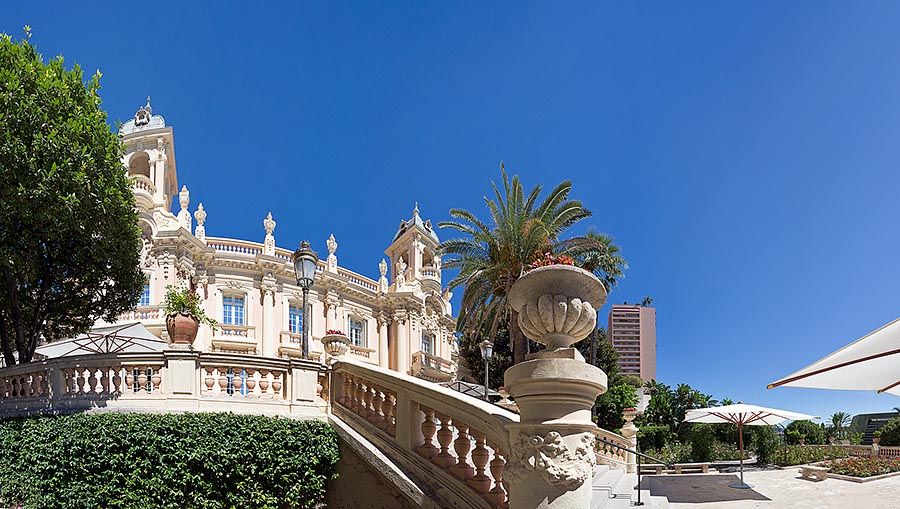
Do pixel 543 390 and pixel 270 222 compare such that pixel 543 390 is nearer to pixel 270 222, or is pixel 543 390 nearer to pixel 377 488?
pixel 377 488

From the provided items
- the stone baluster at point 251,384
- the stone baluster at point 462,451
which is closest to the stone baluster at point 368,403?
the stone baluster at point 251,384

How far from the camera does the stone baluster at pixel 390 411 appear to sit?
741cm

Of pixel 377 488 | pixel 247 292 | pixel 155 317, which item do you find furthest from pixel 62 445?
pixel 247 292

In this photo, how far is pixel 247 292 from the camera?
29047 millimetres

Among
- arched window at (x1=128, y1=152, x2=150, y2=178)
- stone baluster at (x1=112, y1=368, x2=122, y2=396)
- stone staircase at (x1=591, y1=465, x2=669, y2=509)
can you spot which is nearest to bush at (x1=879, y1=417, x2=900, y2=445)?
stone staircase at (x1=591, y1=465, x2=669, y2=509)

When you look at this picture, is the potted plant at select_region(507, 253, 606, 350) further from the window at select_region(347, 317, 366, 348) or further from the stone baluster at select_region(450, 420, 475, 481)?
the window at select_region(347, 317, 366, 348)

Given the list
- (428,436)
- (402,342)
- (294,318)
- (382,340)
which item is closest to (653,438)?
(402,342)

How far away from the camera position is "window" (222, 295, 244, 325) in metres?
28.7

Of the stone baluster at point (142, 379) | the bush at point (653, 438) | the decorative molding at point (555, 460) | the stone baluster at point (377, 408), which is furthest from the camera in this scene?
the bush at point (653, 438)

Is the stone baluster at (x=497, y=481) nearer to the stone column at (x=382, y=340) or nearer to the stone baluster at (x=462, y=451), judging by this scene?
the stone baluster at (x=462, y=451)

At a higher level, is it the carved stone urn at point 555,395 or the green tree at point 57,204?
the green tree at point 57,204

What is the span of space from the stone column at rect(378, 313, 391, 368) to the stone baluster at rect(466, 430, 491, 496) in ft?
94.5

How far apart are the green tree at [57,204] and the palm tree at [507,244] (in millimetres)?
11651

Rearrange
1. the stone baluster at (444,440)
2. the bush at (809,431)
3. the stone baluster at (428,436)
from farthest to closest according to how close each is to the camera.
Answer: the bush at (809,431), the stone baluster at (428,436), the stone baluster at (444,440)
